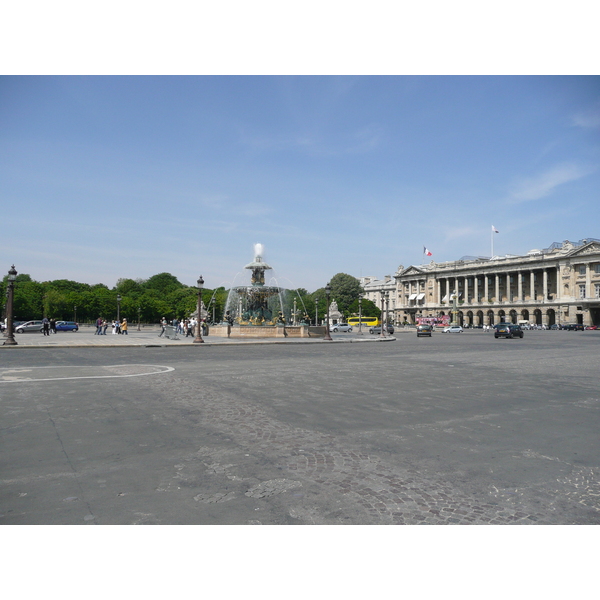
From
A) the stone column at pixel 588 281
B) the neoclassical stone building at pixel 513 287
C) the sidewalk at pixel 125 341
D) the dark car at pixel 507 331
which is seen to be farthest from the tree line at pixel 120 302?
the stone column at pixel 588 281

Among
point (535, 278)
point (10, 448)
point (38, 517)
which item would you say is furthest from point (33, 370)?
point (535, 278)

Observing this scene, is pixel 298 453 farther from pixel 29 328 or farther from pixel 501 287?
pixel 501 287

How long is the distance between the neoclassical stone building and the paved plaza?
97758mm

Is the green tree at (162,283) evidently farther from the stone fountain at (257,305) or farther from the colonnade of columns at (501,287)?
the stone fountain at (257,305)

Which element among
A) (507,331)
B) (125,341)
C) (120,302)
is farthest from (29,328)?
(507,331)

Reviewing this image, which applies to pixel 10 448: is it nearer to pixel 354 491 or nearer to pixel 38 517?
pixel 38 517

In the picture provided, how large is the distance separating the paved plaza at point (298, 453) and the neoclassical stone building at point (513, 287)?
9776 centimetres

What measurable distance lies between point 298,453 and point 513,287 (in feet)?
397

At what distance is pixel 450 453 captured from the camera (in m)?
5.84

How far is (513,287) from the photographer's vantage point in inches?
4488

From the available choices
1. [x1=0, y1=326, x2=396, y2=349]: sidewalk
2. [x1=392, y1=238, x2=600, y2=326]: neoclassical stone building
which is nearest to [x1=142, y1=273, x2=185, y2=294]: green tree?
[x1=392, y1=238, x2=600, y2=326]: neoclassical stone building

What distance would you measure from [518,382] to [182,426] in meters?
9.46

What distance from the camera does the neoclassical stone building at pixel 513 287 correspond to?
94.3 m

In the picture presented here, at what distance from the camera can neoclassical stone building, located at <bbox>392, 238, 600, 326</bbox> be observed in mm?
94312
